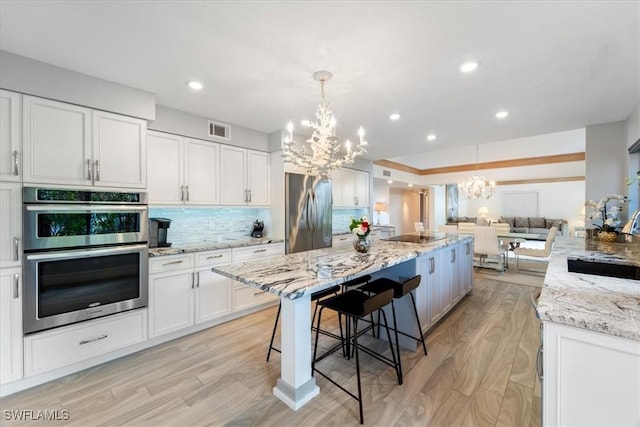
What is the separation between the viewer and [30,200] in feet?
6.72

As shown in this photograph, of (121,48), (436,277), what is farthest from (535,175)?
(121,48)

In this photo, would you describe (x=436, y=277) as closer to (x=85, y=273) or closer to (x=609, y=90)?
(x=609, y=90)

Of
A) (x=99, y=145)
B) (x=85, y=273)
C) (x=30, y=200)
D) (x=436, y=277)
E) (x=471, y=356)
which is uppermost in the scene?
(x=99, y=145)

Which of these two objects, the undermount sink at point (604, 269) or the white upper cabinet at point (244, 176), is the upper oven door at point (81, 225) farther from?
the undermount sink at point (604, 269)

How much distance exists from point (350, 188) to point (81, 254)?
4.14 m

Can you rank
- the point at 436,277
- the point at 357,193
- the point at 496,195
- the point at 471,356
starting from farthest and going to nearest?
the point at 496,195 < the point at 357,193 < the point at 436,277 < the point at 471,356

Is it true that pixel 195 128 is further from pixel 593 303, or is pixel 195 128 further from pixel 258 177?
pixel 593 303

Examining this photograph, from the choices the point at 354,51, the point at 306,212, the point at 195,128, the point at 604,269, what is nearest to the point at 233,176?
the point at 195,128

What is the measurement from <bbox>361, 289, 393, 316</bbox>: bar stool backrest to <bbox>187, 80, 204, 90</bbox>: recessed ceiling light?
242 centimetres

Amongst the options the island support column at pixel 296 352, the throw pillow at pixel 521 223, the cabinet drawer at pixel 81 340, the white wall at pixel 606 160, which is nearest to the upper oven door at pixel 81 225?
the cabinet drawer at pixel 81 340

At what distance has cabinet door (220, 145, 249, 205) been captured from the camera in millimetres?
3516

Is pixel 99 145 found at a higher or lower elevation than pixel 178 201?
higher

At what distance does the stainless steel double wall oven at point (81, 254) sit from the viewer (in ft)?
6.77

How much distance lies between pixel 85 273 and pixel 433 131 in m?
4.38
